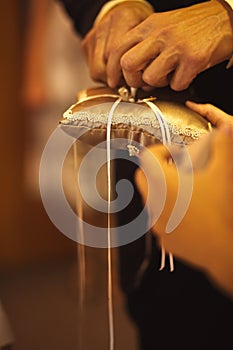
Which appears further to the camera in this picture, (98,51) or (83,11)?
(83,11)

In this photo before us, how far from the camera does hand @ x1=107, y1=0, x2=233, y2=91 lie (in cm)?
49

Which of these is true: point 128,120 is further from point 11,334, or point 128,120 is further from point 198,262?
point 11,334

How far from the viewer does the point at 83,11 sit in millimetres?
690

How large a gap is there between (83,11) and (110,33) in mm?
148

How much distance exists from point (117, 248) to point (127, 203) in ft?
0.15

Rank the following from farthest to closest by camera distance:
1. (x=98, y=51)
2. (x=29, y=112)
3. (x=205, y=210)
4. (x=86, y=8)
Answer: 1. (x=29, y=112)
2. (x=86, y=8)
3. (x=98, y=51)
4. (x=205, y=210)

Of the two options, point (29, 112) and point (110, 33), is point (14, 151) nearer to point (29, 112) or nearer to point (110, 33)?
point (29, 112)

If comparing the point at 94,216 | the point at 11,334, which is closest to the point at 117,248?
the point at 94,216

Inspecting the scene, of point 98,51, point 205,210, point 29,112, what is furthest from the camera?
point 29,112

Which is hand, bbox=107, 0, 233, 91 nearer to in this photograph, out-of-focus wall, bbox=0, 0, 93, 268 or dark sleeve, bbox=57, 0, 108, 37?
dark sleeve, bbox=57, 0, 108, 37

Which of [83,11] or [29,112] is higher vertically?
[83,11]

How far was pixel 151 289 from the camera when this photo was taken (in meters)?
0.62

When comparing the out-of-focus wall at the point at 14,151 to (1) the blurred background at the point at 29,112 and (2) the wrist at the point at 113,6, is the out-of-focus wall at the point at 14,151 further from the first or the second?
(2) the wrist at the point at 113,6

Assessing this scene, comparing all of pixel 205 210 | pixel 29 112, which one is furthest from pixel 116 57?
pixel 29 112
